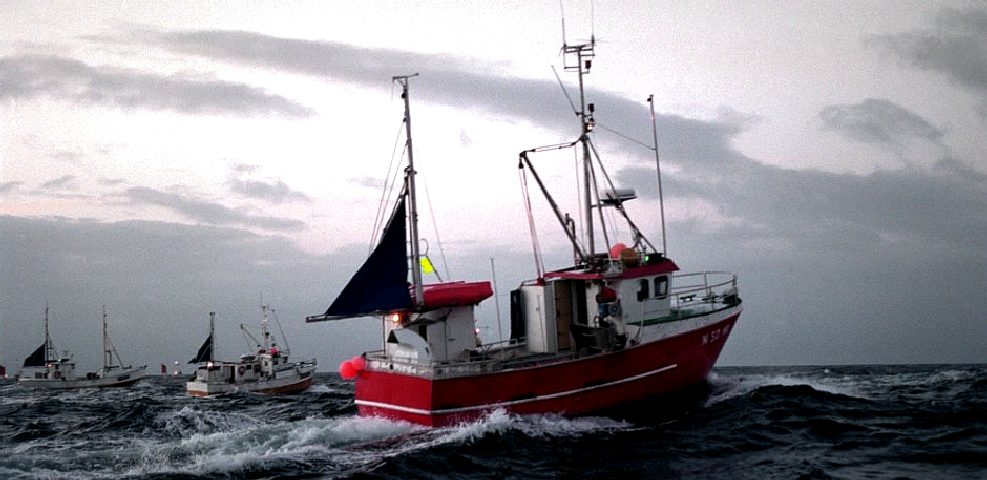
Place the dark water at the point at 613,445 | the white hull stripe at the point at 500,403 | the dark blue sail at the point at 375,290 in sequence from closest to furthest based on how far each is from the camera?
the dark water at the point at 613,445, the white hull stripe at the point at 500,403, the dark blue sail at the point at 375,290

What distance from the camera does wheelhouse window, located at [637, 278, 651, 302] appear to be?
21.2 meters

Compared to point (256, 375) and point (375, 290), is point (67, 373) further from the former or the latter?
point (375, 290)

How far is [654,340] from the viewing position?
19875mm

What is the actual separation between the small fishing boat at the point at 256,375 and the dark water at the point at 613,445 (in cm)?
2330

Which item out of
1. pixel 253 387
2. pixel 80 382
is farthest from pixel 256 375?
pixel 80 382

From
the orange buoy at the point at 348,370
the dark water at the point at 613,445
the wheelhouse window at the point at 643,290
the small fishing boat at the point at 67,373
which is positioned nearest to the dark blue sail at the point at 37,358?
the small fishing boat at the point at 67,373

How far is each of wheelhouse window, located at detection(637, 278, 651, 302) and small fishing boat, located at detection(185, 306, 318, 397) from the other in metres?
31.7

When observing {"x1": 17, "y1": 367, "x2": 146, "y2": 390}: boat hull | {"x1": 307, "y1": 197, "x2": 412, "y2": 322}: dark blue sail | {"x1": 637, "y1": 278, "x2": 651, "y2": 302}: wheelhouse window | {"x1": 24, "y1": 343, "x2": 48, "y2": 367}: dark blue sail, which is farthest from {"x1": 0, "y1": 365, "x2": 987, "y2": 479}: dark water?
{"x1": 24, "y1": 343, "x2": 48, "y2": 367}: dark blue sail

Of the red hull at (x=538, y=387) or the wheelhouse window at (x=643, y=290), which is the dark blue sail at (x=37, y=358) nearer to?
the red hull at (x=538, y=387)

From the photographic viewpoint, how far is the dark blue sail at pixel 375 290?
17891 millimetres

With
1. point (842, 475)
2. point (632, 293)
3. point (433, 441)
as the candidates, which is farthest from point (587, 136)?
point (842, 475)

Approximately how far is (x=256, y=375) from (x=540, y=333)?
31377 mm

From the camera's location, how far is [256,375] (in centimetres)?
4653

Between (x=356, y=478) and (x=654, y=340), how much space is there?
972 centimetres
